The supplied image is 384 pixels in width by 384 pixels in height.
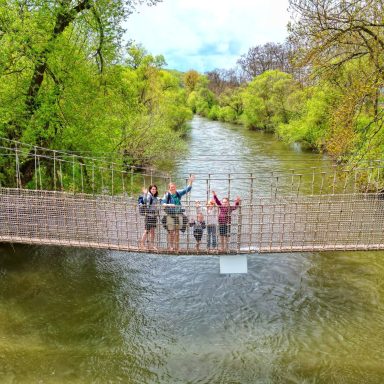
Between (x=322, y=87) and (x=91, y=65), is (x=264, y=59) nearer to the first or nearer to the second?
(x=322, y=87)

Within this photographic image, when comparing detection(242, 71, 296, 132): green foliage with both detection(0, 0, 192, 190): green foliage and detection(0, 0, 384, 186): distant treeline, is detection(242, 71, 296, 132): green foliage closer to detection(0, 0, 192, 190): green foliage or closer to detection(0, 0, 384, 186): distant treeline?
detection(0, 0, 384, 186): distant treeline

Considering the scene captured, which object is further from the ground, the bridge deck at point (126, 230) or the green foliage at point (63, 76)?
the green foliage at point (63, 76)

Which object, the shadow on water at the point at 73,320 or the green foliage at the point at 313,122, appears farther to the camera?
the green foliage at the point at 313,122

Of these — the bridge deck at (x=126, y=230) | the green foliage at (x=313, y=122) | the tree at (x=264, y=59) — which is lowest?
the bridge deck at (x=126, y=230)

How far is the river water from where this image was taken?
7.19 m

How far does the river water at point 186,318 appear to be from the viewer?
719 cm

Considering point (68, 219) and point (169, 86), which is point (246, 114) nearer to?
point (169, 86)

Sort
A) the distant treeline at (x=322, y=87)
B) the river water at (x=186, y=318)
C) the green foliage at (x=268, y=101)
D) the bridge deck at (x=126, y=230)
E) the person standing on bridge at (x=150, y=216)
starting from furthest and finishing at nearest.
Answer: the green foliage at (x=268, y=101)
the distant treeline at (x=322, y=87)
the person standing on bridge at (x=150, y=216)
the bridge deck at (x=126, y=230)
the river water at (x=186, y=318)

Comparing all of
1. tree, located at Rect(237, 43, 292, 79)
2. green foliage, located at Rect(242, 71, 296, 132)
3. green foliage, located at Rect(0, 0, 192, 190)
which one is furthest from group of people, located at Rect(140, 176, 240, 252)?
tree, located at Rect(237, 43, 292, 79)

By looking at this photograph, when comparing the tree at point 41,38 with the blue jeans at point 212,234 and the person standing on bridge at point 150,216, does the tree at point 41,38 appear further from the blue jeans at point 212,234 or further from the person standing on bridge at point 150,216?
the blue jeans at point 212,234

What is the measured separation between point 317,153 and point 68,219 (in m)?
19.9

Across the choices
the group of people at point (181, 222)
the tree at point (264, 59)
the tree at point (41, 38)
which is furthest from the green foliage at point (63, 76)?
the tree at point (264, 59)

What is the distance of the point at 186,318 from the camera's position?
866 centimetres

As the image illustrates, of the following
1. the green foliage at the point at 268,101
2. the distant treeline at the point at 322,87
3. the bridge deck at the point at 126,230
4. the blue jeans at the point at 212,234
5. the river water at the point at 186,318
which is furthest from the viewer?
the green foliage at the point at 268,101
